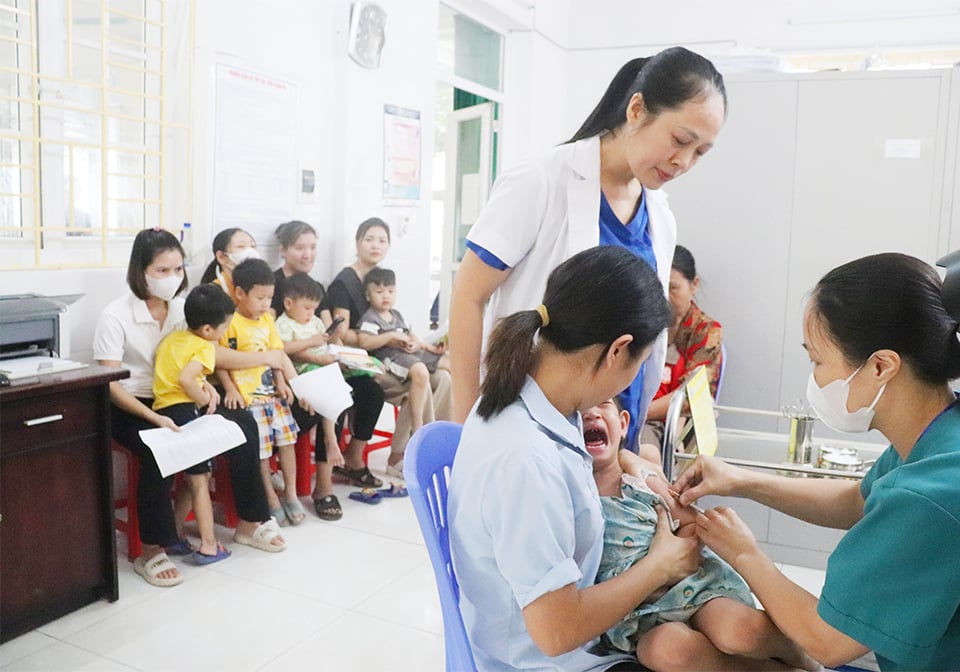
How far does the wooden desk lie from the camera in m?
2.29

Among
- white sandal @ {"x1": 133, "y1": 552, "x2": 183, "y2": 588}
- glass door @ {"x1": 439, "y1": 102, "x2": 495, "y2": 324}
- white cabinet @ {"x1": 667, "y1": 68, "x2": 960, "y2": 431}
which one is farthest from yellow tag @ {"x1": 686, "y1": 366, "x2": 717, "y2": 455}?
glass door @ {"x1": 439, "y1": 102, "x2": 495, "y2": 324}

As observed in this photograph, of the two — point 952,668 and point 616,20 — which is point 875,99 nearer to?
point 952,668

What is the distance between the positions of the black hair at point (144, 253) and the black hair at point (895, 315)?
247 centimetres

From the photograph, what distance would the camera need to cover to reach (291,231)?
3.79 meters

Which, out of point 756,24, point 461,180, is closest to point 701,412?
point 461,180

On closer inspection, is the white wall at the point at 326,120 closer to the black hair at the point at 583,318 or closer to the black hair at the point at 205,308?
the black hair at the point at 205,308

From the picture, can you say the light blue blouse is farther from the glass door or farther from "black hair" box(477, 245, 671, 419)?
the glass door

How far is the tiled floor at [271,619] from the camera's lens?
2268 mm

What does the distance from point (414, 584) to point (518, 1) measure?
4.91 m

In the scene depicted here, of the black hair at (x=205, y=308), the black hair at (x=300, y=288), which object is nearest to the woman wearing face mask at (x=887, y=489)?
the black hair at (x=205, y=308)

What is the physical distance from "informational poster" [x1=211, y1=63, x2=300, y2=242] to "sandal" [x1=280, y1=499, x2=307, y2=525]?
1.23m

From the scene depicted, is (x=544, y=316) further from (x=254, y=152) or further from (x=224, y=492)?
(x=254, y=152)

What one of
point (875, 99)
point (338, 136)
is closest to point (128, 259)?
point (338, 136)

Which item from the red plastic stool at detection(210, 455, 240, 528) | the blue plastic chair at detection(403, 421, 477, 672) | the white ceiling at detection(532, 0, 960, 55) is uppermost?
the white ceiling at detection(532, 0, 960, 55)
